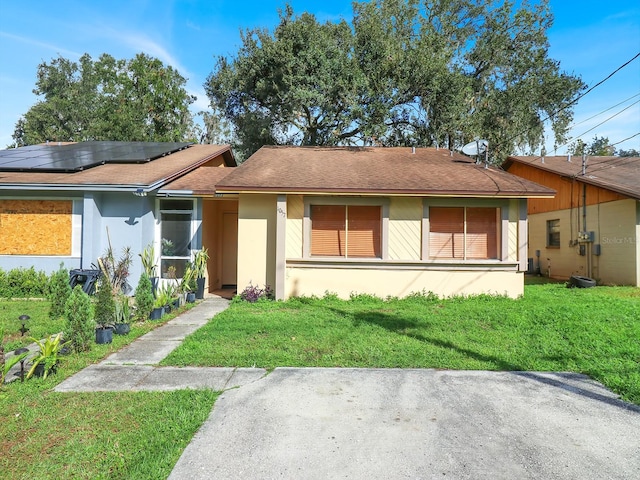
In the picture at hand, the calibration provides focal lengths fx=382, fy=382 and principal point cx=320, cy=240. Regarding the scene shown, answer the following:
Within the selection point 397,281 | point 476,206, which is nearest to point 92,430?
point 397,281

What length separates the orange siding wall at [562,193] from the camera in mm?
13180

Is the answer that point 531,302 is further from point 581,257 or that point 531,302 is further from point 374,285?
point 581,257

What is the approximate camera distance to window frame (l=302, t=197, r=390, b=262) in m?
9.33

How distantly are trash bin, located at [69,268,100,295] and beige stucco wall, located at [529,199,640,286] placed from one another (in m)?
15.3

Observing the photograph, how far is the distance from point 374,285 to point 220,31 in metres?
16.8

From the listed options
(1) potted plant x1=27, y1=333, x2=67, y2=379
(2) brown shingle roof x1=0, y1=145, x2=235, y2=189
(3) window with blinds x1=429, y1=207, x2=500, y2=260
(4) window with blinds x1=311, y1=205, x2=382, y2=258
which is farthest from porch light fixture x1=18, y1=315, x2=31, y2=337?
(3) window with blinds x1=429, y1=207, x2=500, y2=260

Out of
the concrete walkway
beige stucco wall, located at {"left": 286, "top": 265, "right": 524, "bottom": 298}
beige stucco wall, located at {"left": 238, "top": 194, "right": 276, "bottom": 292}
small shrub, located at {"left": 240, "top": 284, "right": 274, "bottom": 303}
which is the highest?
beige stucco wall, located at {"left": 238, "top": 194, "right": 276, "bottom": 292}

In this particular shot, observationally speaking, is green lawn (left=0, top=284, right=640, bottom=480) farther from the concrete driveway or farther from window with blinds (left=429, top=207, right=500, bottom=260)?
window with blinds (left=429, top=207, right=500, bottom=260)

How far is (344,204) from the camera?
9422mm

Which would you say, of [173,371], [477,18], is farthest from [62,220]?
[477,18]

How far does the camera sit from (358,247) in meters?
9.50

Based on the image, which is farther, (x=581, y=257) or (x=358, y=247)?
(x=581, y=257)

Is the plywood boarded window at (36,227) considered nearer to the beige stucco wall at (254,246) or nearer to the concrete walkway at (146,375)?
the beige stucco wall at (254,246)

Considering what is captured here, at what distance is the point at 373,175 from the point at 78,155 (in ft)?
32.1
